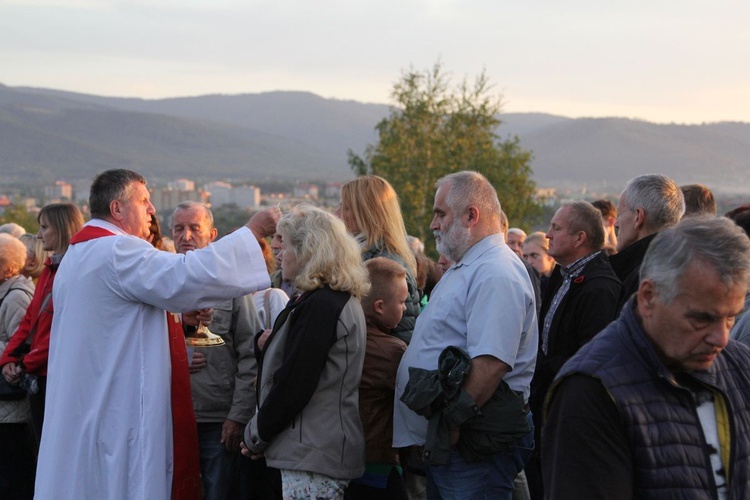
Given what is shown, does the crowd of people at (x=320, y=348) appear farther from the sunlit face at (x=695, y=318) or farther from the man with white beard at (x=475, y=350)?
the sunlit face at (x=695, y=318)

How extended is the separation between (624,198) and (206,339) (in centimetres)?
243

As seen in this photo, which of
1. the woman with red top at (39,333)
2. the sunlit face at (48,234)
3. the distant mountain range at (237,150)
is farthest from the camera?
the distant mountain range at (237,150)

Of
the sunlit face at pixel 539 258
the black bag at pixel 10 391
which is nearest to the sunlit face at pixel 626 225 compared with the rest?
the sunlit face at pixel 539 258

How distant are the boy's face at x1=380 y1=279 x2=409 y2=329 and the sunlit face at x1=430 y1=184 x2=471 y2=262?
416 millimetres

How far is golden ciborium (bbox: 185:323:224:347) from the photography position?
4.76 meters

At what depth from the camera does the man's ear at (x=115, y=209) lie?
438 centimetres

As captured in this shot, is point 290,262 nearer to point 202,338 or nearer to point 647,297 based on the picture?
point 202,338

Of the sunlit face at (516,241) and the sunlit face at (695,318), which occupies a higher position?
the sunlit face at (695,318)

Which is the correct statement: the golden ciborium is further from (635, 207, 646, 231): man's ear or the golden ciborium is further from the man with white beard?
(635, 207, 646, 231): man's ear

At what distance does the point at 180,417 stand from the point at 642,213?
2.67 meters

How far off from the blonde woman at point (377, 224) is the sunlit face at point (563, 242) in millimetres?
896

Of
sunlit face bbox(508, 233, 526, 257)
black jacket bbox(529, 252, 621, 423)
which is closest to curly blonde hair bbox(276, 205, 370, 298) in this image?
black jacket bbox(529, 252, 621, 423)

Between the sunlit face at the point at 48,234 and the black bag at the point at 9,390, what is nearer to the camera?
the black bag at the point at 9,390

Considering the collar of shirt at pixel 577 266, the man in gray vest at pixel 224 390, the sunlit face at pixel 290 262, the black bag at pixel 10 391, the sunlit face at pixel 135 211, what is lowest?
the black bag at pixel 10 391
